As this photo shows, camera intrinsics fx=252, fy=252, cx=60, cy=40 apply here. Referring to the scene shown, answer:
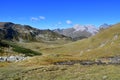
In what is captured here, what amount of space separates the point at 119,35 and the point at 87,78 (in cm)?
15828

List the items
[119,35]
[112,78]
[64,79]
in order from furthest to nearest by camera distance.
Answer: [119,35] → [64,79] → [112,78]

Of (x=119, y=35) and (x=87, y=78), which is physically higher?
(x=119, y=35)

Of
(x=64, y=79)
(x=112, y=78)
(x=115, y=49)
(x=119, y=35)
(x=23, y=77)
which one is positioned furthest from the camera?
(x=119, y=35)

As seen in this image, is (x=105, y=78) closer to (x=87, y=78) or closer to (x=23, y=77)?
(x=87, y=78)

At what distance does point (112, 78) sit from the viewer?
3262 cm

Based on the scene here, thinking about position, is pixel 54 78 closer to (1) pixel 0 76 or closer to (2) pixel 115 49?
(1) pixel 0 76

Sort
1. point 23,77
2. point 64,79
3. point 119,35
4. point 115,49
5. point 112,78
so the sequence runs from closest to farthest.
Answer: point 112,78
point 64,79
point 23,77
point 115,49
point 119,35

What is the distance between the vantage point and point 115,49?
136125mm

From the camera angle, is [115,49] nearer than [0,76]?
No

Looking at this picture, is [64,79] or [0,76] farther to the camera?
[0,76]

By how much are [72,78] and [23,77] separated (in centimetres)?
768

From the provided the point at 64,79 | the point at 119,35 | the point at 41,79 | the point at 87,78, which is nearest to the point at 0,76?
the point at 41,79

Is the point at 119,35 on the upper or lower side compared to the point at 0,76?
upper

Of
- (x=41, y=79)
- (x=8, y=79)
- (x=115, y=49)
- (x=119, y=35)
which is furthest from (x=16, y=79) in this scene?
(x=119, y=35)
